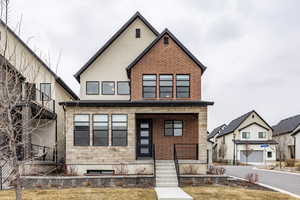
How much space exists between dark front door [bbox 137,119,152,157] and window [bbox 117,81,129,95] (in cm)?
272

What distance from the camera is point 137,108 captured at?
724 inches

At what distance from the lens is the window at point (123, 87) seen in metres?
22.3

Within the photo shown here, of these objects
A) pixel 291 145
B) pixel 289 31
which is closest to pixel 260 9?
pixel 289 31

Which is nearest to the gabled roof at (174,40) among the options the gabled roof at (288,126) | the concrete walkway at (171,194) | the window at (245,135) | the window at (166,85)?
the window at (166,85)

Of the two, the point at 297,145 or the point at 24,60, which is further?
the point at 297,145

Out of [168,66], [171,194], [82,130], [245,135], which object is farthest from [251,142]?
[171,194]

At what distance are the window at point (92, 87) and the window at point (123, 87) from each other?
163 cm

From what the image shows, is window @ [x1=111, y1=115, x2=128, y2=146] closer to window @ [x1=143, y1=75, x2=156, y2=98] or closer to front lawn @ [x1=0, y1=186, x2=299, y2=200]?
window @ [x1=143, y1=75, x2=156, y2=98]

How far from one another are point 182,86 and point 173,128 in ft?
9.88

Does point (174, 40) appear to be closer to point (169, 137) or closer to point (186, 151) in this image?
point (169, 137)

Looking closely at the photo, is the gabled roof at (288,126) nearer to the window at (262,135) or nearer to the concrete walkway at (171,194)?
the window at (262,135)

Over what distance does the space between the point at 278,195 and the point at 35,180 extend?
11801mm

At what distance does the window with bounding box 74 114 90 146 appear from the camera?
59.4 feet

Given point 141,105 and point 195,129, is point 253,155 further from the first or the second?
point 141,105
